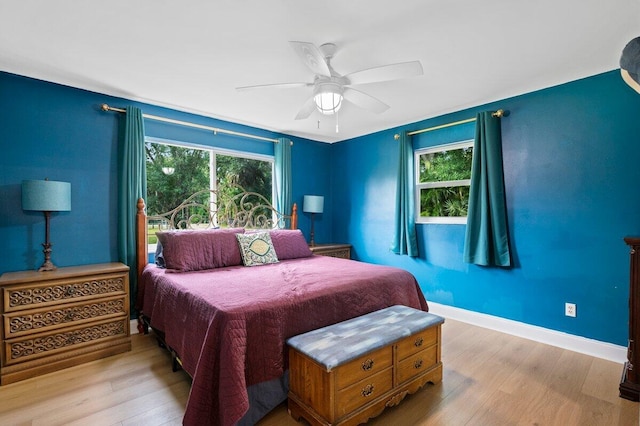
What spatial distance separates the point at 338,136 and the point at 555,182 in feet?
9.16

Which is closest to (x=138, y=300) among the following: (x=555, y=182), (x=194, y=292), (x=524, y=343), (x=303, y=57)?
(x=194, y=292)

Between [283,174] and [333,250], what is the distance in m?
1.28

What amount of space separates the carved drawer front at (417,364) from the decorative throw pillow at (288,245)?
5.88 feet

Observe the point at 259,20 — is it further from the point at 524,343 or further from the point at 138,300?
the point at 524,343

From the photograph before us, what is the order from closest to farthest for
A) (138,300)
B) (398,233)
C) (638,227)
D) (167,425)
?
(167,425), (638,227), (138,300), (398,233)

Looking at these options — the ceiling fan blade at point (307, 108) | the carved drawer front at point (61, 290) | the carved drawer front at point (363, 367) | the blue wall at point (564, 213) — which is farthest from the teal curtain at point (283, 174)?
the carved drawer front at point (363, 367)

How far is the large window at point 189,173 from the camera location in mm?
3332

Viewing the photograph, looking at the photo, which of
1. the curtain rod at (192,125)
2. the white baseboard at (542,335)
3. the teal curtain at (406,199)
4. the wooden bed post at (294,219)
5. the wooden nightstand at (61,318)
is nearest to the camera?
the wooden nightstand at (61,318)

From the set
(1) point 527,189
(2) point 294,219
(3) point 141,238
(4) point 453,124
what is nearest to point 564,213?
(1) point 527,189

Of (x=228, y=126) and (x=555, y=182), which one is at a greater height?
(x=228, y=126)

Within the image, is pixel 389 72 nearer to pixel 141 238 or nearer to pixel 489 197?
pixel 489 197

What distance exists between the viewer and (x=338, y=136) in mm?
4668

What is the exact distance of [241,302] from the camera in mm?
1773

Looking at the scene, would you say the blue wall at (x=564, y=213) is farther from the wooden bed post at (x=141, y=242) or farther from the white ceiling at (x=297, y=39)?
the wooden bed post at (x=141, y=242)
